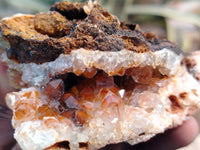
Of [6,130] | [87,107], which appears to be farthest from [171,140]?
[6,130]

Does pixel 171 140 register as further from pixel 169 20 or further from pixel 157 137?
pixel 169 20

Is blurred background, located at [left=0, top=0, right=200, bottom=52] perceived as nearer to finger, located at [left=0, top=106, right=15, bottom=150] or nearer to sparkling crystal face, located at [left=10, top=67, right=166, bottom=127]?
finger, located at [left=0, top=106, right=15, bottom=150]

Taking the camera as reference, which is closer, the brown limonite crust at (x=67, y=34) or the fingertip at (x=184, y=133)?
the brown limonite crust at (x=67, y=34)

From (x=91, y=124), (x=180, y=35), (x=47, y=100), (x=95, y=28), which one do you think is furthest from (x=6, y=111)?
(x=180, y=35)

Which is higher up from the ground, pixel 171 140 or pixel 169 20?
pixel 169 20

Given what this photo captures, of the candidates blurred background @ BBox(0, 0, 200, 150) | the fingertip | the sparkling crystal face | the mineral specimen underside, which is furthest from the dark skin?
blurred background @ BBox(0, 0, 200, 150)

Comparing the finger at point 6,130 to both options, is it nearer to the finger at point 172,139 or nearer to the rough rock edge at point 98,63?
the rough rock edge at point 98,63

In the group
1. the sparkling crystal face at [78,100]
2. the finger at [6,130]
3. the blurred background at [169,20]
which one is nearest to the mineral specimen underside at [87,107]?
the sparkling crystal face at [78,100]
